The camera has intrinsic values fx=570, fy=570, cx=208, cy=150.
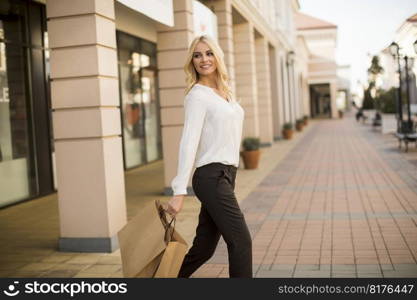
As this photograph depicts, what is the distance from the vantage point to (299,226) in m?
6.86

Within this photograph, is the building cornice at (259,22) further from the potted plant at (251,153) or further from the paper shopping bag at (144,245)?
the paper shopping bag at (144,245)

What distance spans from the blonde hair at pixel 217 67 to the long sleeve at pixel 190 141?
234mm

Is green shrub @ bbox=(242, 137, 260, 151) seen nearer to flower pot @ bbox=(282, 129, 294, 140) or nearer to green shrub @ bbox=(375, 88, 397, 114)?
flower pot @ bbox=(282, 129, 294, 140)

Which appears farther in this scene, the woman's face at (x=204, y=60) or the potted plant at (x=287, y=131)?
the potted plant at (x=287, y=131)

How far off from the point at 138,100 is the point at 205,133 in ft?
42.2

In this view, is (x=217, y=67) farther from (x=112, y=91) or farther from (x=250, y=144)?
(x=250, y=144)

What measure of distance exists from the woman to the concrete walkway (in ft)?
5.05

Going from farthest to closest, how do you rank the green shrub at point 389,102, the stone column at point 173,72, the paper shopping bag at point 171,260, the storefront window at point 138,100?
the green shrub at point 389,102 → the storefront window at point 138,100 → the stone column at point 173,72 → the paper shopping bag at point 171,260

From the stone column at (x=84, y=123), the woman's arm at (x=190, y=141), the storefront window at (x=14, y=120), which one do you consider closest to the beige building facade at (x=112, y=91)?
the stone column at (x=84, y=123)

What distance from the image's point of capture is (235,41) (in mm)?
16859

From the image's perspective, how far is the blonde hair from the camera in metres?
3.57

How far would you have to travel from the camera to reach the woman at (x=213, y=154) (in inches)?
134

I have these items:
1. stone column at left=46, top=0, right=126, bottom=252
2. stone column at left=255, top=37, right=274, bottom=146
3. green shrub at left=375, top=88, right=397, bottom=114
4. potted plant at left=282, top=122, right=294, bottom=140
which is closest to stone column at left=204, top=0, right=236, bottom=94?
stone column at left=46, top=0, right=126, bottom=252

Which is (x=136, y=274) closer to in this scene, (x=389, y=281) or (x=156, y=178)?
(x=389, y=281)
